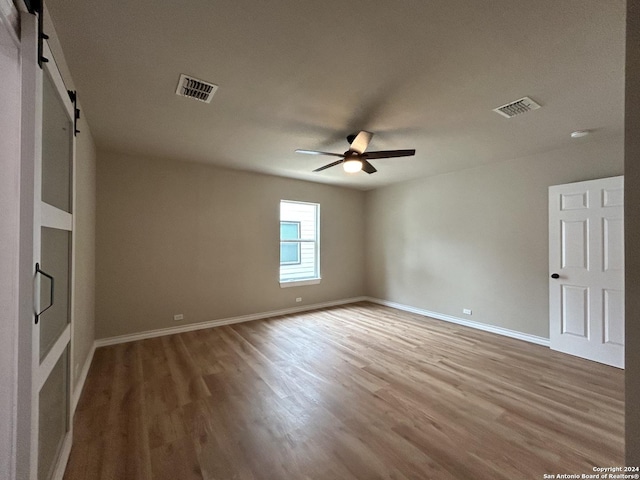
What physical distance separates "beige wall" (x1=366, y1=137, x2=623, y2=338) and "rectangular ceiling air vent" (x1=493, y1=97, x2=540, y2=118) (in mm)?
1539

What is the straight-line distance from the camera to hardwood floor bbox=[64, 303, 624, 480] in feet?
5.23

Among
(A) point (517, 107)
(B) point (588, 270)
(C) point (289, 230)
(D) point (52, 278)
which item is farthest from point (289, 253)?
(B) point (588, 270)

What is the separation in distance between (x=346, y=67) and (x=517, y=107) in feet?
5.58

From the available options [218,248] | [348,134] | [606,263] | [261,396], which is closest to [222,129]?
[348,134]

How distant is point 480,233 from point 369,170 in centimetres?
235

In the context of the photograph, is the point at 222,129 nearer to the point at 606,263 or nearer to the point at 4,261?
the point at 4,261

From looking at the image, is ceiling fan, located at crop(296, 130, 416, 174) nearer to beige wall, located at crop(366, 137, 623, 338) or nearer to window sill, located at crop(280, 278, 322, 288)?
beige wall, located at crop(366, 137, 623, 338)

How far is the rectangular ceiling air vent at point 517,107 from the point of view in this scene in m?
2.29

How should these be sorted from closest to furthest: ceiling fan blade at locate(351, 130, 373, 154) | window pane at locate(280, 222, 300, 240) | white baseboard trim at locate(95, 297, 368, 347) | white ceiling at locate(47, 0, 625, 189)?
white ceiling at locate(47, 0, 625, 189) → ceiling fan blade at locate(351, 130, 373, 154) → white baseboard trim at locate(95, 297, 368, 347) → window pane at locate(280, 222, 300, 240)

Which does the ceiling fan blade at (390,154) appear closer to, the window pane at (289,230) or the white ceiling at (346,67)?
the white ceiling at (346,67)

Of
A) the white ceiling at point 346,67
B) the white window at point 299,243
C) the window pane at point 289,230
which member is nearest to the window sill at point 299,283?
the white window at point 299,243

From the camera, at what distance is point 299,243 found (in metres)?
5.42
